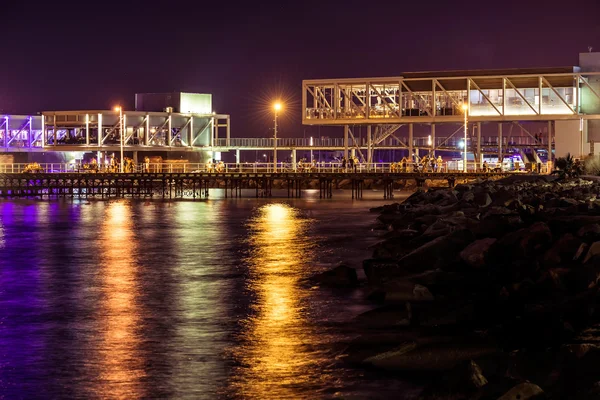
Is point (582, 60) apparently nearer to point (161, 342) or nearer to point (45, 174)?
point (45, 174)

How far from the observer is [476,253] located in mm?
17734

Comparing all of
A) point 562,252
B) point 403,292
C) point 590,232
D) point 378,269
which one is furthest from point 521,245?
point 378,269

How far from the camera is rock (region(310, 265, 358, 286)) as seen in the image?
21.4 metres

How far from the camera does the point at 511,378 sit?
34.3 feet

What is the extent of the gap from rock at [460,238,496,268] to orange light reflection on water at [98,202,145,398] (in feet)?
20.6

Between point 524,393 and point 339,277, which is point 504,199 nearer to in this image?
point 339,277

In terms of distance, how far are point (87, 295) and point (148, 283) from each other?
230 centimetres

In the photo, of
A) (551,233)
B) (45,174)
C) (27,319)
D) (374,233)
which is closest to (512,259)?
(551,233)

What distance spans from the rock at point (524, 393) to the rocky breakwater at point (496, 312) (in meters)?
0.01

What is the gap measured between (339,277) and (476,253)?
470 cm

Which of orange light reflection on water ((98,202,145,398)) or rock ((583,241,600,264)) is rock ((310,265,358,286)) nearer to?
orange light reflection on water ((98,202,145,398))

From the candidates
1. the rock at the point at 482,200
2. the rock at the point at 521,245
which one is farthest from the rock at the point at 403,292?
the rock at the point at 482,200

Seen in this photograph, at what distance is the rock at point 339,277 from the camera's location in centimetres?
2139

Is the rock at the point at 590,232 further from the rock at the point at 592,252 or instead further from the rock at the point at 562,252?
the rock at the point at 592,252
